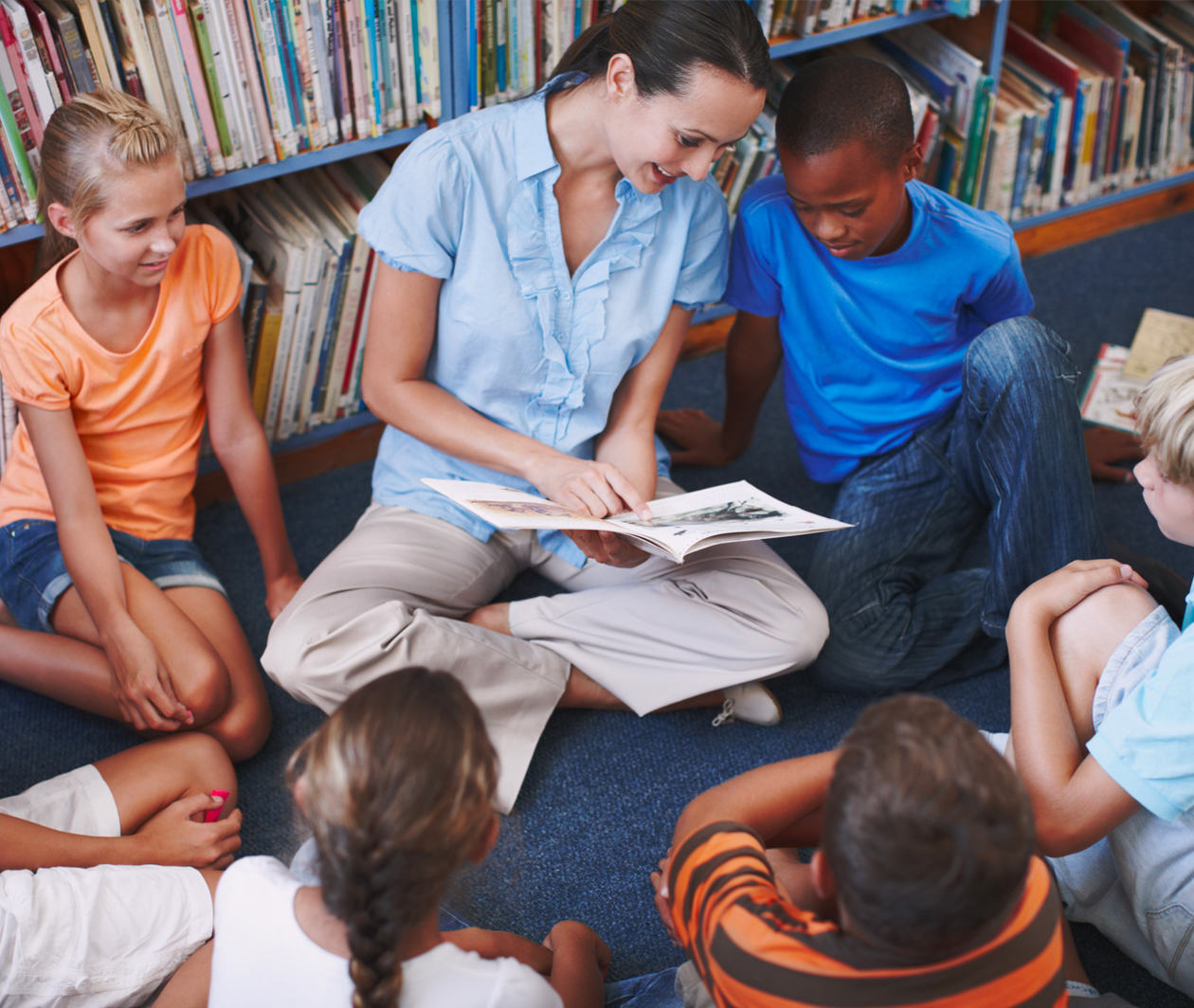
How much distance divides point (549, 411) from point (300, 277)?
0.52 meters

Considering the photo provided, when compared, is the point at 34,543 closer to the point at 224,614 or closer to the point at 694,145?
the point at 224,614

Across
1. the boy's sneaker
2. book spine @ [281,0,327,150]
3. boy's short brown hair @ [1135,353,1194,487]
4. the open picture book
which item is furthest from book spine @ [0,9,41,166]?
boy's short brown hair @ [1135,353,1194,487]

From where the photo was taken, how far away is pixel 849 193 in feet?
4.98

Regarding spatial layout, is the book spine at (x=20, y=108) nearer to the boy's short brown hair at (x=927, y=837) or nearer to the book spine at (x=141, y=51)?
the book spine at (x=141, y=51)

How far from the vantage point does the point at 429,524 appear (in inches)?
65.5

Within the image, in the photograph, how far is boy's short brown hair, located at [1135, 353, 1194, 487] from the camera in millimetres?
1163

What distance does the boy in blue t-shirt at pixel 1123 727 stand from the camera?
1.12 m

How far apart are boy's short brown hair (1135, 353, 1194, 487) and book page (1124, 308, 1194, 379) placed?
1.18m

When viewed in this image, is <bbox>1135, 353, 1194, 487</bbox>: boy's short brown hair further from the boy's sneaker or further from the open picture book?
the boy's sneaker

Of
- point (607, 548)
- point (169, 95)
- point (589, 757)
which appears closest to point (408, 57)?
point (169, 95)

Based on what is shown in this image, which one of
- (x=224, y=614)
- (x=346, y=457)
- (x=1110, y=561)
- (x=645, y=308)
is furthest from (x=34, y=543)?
(x=1110, y=561)

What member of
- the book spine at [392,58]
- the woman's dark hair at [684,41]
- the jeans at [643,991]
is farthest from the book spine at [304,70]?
the jeans at [643,991]

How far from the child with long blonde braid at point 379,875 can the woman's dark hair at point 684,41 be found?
2.54 ft

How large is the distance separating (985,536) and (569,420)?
0.85m
